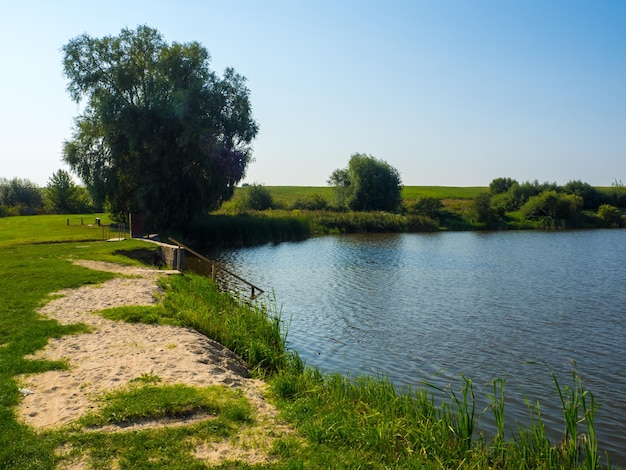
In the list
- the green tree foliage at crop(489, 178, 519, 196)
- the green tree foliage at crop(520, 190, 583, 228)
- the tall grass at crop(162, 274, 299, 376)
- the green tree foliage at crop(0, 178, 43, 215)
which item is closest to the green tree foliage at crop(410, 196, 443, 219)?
the green tree foliage at crop(520, 190, 583, 228)

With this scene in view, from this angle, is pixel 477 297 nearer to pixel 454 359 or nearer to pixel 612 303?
pixel 612 303

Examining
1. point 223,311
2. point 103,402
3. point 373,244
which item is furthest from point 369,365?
point 373,244

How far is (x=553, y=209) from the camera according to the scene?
2923 inches

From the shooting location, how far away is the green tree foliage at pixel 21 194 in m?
72.9

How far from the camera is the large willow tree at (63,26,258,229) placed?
136ft

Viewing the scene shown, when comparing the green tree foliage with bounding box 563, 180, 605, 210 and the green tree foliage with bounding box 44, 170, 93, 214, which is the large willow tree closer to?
the green tree foliage with bounding box 44, 170, 93, 214

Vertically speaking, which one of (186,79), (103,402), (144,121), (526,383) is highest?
(186,79)

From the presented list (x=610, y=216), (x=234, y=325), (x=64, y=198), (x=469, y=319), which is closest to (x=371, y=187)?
(x=610, y=216)

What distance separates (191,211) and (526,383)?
3531cm

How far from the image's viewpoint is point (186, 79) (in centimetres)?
4244

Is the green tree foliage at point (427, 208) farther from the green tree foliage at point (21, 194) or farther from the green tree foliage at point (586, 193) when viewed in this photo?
the green tree foliage at point (21, 194)

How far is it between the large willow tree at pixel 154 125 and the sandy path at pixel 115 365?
1120 inches

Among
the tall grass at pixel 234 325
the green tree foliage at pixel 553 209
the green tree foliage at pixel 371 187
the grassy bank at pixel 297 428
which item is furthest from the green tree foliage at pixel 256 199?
the grassy bank at pixel 297 428

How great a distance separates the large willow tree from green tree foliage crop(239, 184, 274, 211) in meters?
23.5
